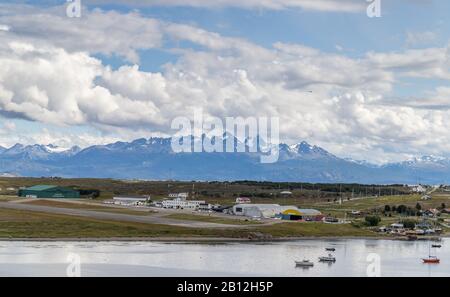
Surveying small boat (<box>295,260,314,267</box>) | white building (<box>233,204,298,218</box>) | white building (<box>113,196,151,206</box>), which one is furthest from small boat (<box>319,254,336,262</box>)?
white building (<box>113,196,151,206</box>)

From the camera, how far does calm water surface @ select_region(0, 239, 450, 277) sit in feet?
202

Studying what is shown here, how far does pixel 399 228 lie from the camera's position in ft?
432

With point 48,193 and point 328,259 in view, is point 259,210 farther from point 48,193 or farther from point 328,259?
point 328,259

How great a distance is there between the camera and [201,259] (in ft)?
237

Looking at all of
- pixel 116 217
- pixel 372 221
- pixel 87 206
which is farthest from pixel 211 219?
pixel 372 221

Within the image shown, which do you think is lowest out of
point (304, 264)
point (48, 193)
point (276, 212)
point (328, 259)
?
point (328, 259)

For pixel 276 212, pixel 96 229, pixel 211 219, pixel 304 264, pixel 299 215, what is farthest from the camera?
pixel 276 212

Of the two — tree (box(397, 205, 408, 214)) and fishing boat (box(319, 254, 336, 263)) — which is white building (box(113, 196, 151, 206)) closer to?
tree (box(397, 205, 408, 214))

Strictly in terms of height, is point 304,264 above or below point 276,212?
below

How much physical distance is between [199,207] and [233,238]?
162ft

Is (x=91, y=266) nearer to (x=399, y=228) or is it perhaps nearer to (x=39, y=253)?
(x=39, y=253)
